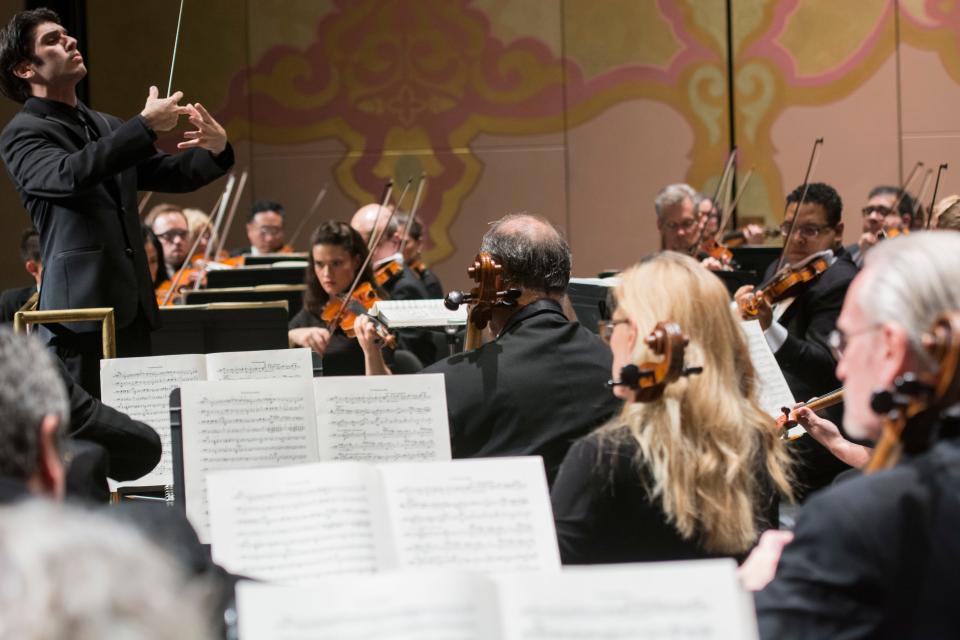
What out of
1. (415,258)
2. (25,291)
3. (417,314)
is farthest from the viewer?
(415,258)

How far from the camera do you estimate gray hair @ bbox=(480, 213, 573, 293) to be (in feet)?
9.12

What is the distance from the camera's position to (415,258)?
248 inches

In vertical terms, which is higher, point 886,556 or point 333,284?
point 886,556

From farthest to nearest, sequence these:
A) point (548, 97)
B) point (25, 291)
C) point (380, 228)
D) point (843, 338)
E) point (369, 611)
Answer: point (548, 97) → point (380, 228) → point (25, 291) → point (843, 338) → point (369, 611)

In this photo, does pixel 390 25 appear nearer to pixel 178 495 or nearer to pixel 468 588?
pixel 178 495

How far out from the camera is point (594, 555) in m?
1.83

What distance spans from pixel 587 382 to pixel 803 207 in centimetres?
237

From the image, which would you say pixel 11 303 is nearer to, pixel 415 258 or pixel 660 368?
pixel 415 258

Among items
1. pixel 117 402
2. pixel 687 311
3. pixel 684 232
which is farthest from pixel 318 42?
pixel 687 311

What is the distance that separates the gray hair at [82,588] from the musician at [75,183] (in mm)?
2204

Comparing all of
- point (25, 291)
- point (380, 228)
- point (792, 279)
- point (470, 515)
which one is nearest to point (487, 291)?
point (470, 515)

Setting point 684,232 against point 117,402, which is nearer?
point 117,402

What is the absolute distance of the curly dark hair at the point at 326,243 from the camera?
4727 millimetres

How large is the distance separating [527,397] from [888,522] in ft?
4.38
